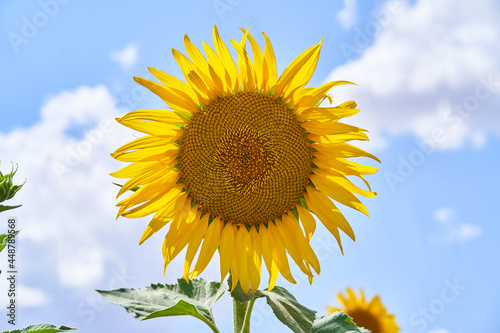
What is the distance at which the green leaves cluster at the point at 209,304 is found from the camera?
3689mm

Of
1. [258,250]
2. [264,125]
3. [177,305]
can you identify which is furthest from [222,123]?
[177,305]

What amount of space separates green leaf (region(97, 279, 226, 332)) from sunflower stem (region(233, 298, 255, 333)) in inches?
7.0

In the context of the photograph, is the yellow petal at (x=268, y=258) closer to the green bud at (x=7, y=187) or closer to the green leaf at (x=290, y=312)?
the green leaf at (x=290, y=312)

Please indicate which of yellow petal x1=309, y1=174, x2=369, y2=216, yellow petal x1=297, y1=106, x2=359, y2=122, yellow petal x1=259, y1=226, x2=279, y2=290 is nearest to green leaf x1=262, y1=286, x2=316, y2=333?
yellow petal x1=259, y1=226, x2=279, y2=290

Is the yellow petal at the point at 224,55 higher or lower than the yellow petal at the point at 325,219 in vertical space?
higher

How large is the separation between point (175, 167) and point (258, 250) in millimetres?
871

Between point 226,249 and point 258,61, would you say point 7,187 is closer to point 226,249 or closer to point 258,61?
point 226,249

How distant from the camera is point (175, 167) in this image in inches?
157

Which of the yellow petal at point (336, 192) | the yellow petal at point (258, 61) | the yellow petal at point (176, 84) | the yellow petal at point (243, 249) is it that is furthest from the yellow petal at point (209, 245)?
the yellow petal at point (258, 61)

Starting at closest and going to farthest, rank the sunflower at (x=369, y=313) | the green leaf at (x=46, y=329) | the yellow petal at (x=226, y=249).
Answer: the green leaf at (x=46, y=329) → the yellow petal at (x=226, y=249) → the sunflower at (x=369, y=313)

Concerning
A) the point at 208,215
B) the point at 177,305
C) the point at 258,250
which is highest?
the point at 208,215

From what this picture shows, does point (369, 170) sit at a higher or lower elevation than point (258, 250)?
higher

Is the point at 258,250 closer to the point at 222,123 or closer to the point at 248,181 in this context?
the point at 248,181

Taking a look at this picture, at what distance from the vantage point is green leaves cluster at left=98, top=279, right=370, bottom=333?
3.69 metres
